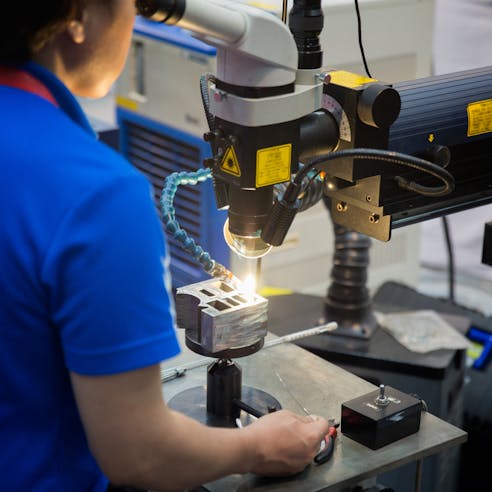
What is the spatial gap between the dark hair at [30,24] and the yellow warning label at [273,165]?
11.2 inches

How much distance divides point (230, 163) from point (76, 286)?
1.06 feet

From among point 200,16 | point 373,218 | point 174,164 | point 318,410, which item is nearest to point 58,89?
point 200,16

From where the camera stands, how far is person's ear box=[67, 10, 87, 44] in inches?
37.5

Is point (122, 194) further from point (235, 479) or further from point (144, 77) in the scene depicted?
point (144, 77)

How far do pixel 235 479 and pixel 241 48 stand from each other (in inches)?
20.3

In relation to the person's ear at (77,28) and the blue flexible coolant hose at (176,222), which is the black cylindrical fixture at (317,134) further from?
the person's ear at (77,28)

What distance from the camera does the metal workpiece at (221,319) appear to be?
1.19m

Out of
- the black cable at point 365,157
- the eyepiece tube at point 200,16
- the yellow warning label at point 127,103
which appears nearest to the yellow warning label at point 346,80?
the black cable at point 365,157

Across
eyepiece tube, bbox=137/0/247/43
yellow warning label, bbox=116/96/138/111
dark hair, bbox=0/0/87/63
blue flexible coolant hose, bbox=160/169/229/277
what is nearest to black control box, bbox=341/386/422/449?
blue flexible coolant hose, bbox=160/169/229/277

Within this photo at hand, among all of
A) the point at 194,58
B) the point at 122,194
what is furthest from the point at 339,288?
the point at 122,194

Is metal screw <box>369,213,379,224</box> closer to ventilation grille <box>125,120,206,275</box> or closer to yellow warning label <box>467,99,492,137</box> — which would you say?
yellow warning label <box>467,99,492,137</box>

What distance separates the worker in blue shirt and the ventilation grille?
1116 millimetres

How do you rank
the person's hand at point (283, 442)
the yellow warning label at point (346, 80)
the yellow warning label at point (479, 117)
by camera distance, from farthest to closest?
1. the yellow warning label at point (479, 117)
2. the yellow warning label at point (346, 80)
3. the person's hand at point (283, 442)

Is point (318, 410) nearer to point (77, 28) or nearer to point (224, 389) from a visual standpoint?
point (224, 389)
